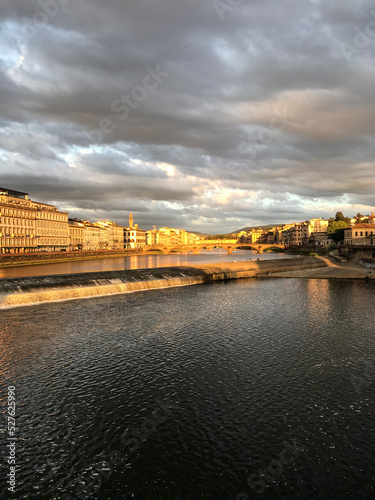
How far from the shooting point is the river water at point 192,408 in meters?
8.91

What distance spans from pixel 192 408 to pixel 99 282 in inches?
1250

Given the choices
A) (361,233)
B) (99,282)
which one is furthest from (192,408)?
(361,233)

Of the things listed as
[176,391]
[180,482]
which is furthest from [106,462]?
[176,391]

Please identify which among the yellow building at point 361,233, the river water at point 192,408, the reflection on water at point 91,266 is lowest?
Result: the river water at point 192,408

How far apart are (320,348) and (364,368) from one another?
3.17 m

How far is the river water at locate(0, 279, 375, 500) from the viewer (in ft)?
29.2

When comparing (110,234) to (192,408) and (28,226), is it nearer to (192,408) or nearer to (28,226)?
(28,226)

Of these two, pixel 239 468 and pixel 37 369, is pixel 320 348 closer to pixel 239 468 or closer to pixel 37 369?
pixel 239 468

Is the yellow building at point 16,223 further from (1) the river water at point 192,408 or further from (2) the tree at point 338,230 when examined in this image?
(2) the tree at point 338,230

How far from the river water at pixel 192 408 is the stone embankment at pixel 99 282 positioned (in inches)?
375

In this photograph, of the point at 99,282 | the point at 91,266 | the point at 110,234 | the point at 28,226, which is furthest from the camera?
the point at 110,234

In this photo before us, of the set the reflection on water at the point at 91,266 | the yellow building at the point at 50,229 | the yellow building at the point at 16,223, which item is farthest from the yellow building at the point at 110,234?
the reflection on water at the point at 91,266

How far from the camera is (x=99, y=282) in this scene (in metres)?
42.2

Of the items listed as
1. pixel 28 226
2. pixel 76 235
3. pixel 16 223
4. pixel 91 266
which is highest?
pixel 16 223
